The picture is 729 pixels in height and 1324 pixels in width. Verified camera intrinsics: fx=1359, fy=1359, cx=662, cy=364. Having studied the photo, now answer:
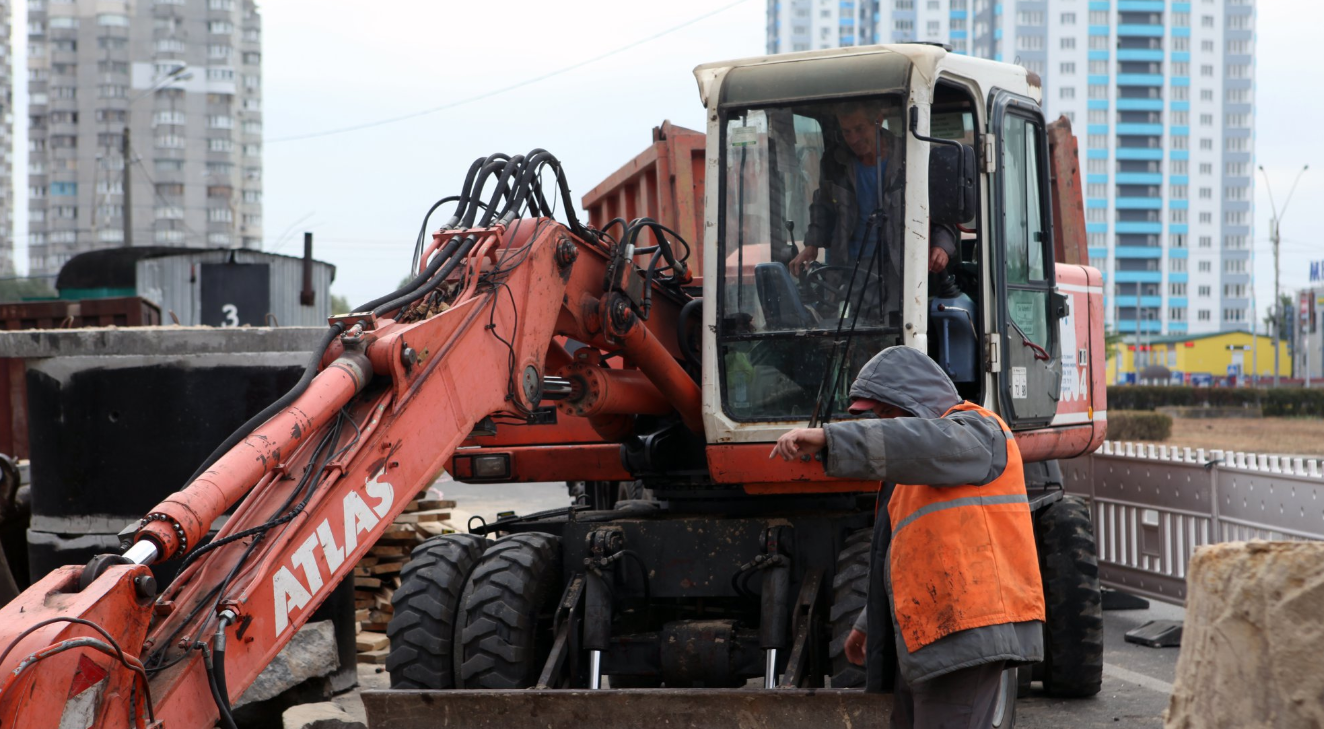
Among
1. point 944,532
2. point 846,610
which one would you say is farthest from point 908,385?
point 846,610

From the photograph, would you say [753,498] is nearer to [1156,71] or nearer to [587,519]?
[587,519]

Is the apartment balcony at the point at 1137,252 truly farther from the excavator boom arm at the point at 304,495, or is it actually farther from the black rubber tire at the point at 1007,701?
the excavator boom arm at the point at 304,495

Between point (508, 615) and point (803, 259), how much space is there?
6.93 feet

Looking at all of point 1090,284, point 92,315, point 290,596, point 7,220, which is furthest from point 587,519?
point 7,220

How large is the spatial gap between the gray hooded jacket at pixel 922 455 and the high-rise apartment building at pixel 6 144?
344ft

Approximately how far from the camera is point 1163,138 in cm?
11925

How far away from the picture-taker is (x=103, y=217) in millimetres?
96312

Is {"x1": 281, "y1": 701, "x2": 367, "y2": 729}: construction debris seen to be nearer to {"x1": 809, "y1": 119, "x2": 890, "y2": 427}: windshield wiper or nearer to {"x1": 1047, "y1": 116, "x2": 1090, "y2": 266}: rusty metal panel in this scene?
{"x1": 809, "y1": 119, "x2": 890, "y2": 427}: windshield wiper

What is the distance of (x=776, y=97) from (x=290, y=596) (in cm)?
321

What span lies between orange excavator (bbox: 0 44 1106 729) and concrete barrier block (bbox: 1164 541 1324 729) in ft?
6.64

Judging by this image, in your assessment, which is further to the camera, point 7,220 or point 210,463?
point 7,220

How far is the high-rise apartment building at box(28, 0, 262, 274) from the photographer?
95000mm

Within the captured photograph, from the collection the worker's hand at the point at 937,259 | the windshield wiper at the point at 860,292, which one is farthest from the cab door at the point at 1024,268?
the windshield wiper at the point at 860,292

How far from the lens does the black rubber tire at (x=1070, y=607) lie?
795 cm
